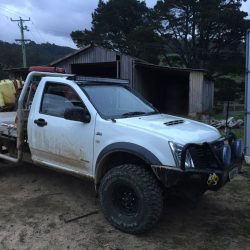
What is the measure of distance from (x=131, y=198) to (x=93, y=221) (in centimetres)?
75

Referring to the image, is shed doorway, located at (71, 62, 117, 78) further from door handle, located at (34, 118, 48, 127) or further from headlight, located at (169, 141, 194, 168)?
headlight, located at (169, 141, 194, 168)

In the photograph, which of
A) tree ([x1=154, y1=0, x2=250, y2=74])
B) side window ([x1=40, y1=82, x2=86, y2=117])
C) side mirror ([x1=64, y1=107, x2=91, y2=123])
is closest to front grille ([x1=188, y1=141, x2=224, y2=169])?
side mirror ([x1=64, y1=107, x2=91, y2=123])

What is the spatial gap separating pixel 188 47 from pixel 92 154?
46.5 m

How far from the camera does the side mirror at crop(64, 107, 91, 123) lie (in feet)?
17.1

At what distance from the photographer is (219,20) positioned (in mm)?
44438

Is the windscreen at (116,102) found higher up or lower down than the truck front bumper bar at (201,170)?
higher up

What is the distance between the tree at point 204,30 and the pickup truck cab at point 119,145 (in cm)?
4096

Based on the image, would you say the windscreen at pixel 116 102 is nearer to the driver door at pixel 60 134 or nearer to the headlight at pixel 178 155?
the driver door at pixel 60 134

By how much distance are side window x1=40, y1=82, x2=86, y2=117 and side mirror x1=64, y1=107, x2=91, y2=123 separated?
226mm

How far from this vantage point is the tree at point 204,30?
4447 cm

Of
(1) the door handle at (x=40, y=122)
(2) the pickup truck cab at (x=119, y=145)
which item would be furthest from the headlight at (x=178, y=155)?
(1) the door handle at (x=40, y=122)

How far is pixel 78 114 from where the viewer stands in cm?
523

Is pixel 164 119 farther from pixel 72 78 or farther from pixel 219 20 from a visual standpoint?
pixel 219 20

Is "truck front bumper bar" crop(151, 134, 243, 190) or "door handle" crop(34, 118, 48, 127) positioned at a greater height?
"door handle" crop(34, 118, 48, 127)
